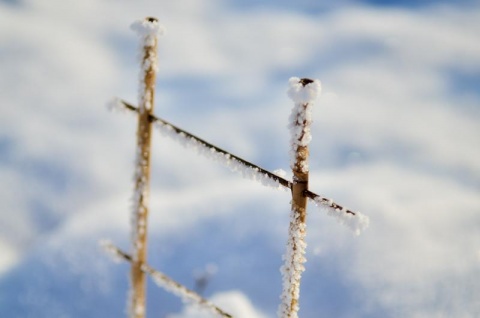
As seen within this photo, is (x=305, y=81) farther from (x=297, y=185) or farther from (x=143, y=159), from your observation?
(x=143, y=159)

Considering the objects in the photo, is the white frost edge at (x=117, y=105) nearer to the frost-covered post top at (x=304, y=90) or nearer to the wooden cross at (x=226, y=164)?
the wooden cross at (x=226, y=164)

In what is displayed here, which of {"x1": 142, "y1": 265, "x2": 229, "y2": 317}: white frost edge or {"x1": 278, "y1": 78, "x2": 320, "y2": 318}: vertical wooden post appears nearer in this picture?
{"x1": 278, "y1": 78, "x2": 320, "y2": 318}: vertical wooden post

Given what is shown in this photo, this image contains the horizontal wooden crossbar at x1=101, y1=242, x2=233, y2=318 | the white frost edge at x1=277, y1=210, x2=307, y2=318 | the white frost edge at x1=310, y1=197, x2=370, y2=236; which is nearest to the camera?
the white frost edge at x1=310, y1=197, x2=370, y2=236

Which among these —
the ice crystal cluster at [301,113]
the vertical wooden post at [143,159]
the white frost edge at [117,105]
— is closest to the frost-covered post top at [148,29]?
the vertical wooden post at [143,159]

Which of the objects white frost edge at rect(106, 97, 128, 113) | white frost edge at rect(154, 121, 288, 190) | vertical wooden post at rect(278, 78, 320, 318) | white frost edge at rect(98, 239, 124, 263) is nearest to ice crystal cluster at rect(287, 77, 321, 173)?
vertical wooden post at rect(278, 78, 320, 318)

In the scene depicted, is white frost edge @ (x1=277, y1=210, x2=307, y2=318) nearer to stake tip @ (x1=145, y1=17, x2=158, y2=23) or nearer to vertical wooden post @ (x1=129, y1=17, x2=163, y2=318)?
vertical wooden post @ (x1=129, y1=17, x2=163, y2=318)

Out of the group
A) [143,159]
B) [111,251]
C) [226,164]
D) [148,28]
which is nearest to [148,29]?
[148,28]

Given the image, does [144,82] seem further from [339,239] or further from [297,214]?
[339,239]

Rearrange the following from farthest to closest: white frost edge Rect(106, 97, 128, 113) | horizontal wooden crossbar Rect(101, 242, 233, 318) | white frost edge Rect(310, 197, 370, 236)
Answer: white frost edge Rect(106, 97, 128, 113) < horizontal wooden crossbar Rect(101, 242, 233, 318) < white frost edge Rect(310, 197, 370, 236)
